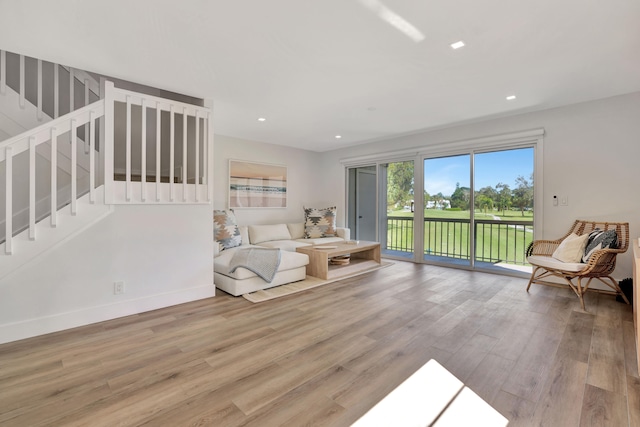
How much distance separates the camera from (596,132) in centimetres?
352

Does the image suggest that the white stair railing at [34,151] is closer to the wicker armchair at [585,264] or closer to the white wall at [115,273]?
the white wall at [115,273]

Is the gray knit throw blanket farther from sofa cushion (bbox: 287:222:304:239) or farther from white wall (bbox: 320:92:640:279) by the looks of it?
white wall (bbox: 320:92:640:279)

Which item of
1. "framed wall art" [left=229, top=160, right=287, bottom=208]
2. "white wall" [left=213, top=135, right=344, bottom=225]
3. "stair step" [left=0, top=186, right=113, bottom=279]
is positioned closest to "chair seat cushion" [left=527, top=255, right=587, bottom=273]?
"white wall" [left=213, top=135, right=344, bottom=225]

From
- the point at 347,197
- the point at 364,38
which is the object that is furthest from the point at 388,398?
the point at 347,197

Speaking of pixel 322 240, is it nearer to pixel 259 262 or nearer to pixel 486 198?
pixel 259 262

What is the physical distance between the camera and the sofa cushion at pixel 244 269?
3371 mm

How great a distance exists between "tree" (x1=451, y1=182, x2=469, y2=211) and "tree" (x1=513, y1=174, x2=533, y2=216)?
26.0 inches

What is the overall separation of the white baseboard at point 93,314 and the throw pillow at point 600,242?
417 cm

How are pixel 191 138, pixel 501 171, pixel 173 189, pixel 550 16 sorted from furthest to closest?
pixel 501 171 < pixel 191 138 < pixel 173 189 < pixel 550 16

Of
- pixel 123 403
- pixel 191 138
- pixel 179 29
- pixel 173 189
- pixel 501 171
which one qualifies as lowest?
pixel 123 403

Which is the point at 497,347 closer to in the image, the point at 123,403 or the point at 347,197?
the point at 123,403

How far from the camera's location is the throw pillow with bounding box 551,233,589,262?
311 centimetres

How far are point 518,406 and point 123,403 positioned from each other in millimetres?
2073

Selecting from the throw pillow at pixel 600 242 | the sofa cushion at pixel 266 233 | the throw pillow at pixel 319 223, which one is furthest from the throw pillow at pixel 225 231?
the throw pillow at pixel 600 242
